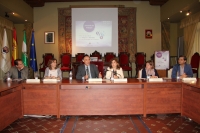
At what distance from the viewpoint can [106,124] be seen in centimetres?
318

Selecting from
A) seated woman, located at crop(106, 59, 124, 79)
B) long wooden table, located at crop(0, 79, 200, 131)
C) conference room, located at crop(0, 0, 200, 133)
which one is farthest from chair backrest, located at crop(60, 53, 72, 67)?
long wooden table, located at crop(0, 79, 200, 131)

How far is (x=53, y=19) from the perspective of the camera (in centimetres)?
869

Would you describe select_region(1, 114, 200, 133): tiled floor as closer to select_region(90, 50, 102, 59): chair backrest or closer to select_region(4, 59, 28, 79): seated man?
select_region(4, 59, 28, 79): seated man

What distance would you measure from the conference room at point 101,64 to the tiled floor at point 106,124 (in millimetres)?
15

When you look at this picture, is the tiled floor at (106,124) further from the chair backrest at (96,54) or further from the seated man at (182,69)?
the chair backrest at (96,54)

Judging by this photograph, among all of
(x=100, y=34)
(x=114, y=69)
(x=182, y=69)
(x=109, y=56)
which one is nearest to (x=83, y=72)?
(x=114, y=69)

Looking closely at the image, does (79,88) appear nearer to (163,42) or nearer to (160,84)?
(160,84)

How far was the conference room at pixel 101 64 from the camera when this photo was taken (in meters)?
3.24

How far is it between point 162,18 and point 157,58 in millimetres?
1896

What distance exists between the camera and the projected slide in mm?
8523

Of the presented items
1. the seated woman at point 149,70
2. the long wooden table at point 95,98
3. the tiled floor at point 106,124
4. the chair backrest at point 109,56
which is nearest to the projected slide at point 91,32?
the chair backrest at point 109,56

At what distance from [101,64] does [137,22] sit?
14.8ft

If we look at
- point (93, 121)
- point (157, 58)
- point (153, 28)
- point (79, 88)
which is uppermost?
point (153, 28)

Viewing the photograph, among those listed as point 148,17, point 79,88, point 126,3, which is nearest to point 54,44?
point 126,3
